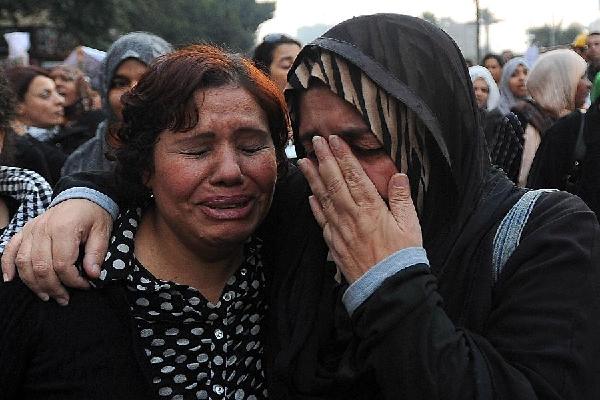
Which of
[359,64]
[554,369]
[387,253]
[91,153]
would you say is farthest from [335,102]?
[91,153]

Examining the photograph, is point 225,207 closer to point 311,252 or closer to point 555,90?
point 311,252

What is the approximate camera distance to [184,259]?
1825 millimetres

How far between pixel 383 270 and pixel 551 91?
4.39 m

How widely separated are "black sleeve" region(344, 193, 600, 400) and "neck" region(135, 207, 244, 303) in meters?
0.51

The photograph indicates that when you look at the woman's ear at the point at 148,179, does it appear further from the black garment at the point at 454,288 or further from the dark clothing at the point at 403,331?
the black garment at the point at 454,288

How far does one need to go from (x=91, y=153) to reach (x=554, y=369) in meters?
3.06

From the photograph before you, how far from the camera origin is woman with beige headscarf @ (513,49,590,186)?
5.20 meters

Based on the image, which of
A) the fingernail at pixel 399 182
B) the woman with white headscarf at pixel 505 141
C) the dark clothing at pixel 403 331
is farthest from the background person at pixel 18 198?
the woman with white headscarf at pixel 505 141

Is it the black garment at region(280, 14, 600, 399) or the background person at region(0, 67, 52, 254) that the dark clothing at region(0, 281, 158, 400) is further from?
the background person at region(0, 67, 52, 254)

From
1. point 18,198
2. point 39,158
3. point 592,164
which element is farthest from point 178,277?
point 592,164

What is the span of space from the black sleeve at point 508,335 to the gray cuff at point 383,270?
2cm

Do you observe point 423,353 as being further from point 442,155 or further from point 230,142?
point 230,142

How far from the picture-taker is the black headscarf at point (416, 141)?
1.53 meters

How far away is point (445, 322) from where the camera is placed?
1352 mm
